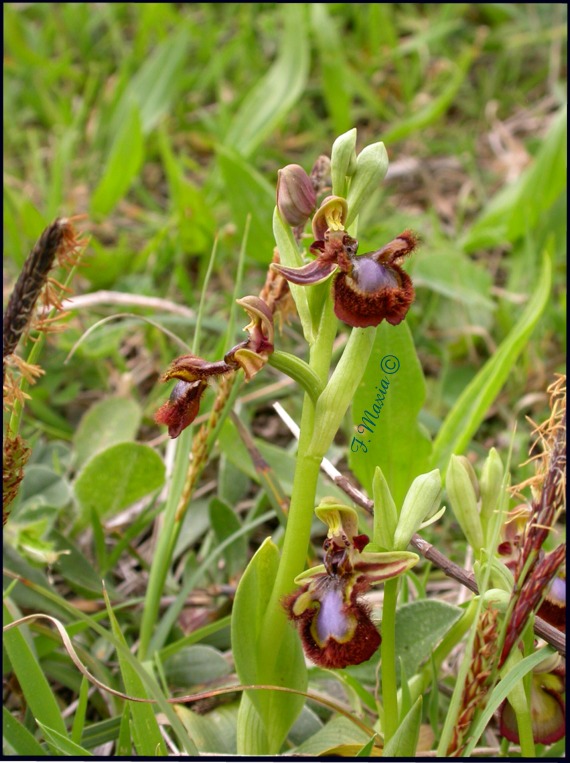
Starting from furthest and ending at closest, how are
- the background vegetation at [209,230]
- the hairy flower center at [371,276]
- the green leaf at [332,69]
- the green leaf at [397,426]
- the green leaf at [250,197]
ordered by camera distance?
the green leaf at [332,69]
the green leaf at [250,197]
the background vegetation at [209,230]
the green leaf at [397,426]
the hairy flower center at [371,276]

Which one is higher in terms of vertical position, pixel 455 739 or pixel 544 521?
A: pixel 544 521

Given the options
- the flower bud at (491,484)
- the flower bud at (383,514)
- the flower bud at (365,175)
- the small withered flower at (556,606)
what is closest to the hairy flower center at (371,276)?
the flower bud at (365,175)

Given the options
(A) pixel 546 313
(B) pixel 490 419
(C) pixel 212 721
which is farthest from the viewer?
(A) pixel 546 313

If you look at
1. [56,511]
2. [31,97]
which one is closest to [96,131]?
[31,97]

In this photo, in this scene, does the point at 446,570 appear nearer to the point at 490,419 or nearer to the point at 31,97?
the point at 490,419

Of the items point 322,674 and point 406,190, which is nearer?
point 322,674

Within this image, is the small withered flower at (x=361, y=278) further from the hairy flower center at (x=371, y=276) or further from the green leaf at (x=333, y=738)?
the green leaf at (x=333, y=738)

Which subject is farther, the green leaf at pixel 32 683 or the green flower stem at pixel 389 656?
the green leaf at pixel 32 683

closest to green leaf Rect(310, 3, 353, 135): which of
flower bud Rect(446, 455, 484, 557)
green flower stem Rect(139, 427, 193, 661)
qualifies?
green flower stem Rect(139, 427, 193, 661)

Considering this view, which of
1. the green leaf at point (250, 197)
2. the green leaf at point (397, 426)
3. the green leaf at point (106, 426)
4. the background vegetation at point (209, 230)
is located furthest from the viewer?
the green leaf at point (250, 197)
